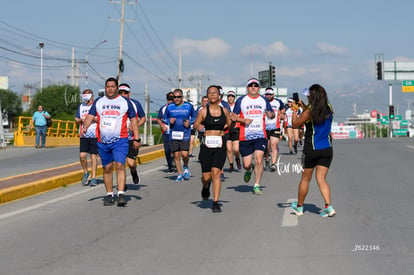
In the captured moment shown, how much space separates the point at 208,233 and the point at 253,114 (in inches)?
163

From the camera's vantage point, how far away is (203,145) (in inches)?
364

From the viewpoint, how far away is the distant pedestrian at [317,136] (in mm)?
8039

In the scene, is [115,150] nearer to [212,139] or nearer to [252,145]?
[212,139]

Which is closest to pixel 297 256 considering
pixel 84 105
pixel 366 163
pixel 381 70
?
pixel 84 105

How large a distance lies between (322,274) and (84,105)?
8.31 metres

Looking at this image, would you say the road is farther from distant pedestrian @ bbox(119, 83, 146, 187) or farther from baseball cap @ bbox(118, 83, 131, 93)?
baseball cap @ bbox(118, 83, 131, 93)

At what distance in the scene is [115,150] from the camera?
9688 millimetres

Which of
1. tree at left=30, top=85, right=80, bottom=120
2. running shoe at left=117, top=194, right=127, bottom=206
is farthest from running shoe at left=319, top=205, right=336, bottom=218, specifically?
tree at left=30, top=85, right=80, bottom=120

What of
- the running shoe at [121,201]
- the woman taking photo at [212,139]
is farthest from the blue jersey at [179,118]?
the woman taking photo at [212,139]

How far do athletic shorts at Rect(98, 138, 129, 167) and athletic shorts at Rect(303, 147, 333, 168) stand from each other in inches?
111

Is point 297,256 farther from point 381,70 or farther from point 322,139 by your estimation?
point 381,70

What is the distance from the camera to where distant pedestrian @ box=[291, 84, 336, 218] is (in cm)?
804

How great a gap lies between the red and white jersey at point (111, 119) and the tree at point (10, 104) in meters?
116

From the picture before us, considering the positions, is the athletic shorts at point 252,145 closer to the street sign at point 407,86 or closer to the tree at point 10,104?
the street sign at point 407,86
